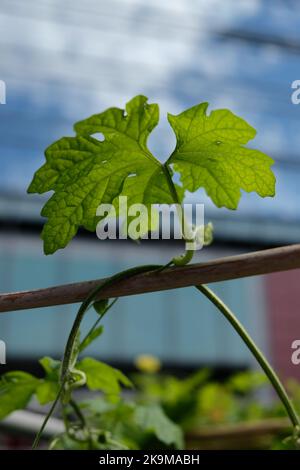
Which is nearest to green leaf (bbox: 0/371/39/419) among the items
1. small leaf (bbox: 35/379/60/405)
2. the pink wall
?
small leaf (bbox: 35/379/60/405)

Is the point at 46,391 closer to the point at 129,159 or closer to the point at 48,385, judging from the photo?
the point at 48,385

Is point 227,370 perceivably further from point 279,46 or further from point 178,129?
point 178,129

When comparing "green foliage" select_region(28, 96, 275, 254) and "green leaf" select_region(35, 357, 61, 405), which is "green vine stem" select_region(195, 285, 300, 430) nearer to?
"green foliage" select_region(28, 96, 275, 254)

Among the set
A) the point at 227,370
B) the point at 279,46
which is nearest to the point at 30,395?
the point at 279,46

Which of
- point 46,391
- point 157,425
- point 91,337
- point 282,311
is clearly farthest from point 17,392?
point 282,311

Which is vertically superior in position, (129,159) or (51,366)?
(129,159)

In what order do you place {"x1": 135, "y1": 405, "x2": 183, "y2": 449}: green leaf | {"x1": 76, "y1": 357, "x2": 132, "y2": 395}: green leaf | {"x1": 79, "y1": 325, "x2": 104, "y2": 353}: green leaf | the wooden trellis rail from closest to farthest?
1. the wooden trellis rail
2. {"x1": 79, "y1": 325, "x2": 104, "y2": 353}: green leaf
3. {"x1": 76, "y1": 357, "x2": 132, "y2": 395}: green leaf
4. {"x1": 135, "y1": 405, "x2": 183, "y2": 449}: green leaf
